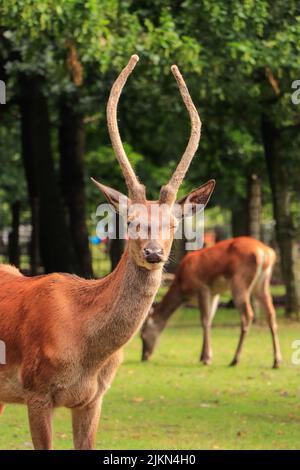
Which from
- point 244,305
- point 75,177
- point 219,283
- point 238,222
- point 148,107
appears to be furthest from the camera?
point 238,222

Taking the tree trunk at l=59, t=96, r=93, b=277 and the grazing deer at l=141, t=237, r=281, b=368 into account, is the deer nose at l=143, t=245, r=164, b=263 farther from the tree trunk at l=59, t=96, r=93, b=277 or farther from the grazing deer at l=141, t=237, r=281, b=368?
the tree trunk at l=59, t=96, r=93, b=277

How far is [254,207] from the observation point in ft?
80.5

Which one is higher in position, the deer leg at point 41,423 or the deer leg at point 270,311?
the deer leg at point 41,423

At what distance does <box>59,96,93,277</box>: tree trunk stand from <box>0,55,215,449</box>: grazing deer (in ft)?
51.5

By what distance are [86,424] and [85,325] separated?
0.69m

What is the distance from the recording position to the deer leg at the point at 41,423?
7.20 m

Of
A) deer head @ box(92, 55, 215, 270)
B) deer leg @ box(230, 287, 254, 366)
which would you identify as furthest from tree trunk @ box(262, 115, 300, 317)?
deer head @ box(92, 55, 215, 270)

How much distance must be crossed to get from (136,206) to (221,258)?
10396 mm

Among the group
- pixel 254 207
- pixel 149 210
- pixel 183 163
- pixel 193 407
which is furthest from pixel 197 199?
pixel 254 207

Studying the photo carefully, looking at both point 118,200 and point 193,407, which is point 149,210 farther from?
point 193,407

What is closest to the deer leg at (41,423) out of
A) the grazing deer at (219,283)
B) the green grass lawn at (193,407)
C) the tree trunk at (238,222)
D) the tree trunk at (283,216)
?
the green grass lawn at (193,407)

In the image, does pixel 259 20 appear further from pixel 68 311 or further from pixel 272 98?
pixel 68 311

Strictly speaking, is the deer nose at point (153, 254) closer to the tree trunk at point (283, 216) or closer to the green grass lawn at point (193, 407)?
the green grass lawn at point (193, 407)

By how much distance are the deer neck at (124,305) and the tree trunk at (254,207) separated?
55.6 ft
